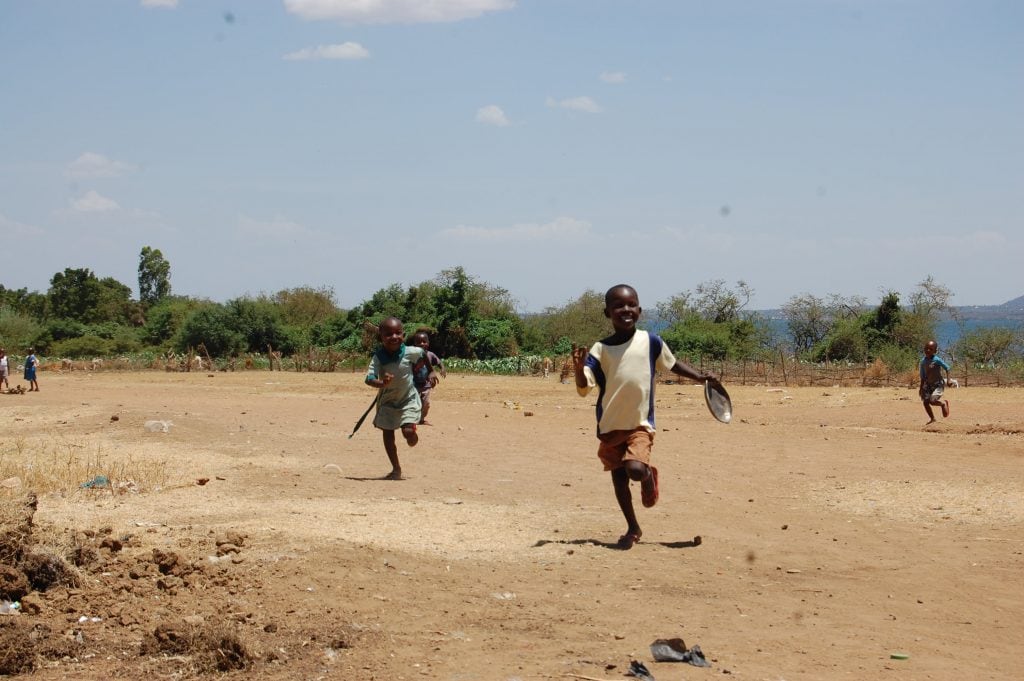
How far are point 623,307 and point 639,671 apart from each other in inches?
112

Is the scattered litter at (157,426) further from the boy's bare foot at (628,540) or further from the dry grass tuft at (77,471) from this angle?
the boy's bare foot at (628,540)

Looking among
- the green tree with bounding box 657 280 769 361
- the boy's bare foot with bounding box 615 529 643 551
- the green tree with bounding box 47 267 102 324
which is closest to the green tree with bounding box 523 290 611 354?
the green tree with bounding box 657 280 769 361

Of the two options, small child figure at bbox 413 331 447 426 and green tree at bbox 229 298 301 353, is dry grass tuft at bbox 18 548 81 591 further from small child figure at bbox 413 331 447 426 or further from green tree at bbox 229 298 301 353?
green tree at bbox 229 298 301 353

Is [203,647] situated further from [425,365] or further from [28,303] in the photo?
[28,303]

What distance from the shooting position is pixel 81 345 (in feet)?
182

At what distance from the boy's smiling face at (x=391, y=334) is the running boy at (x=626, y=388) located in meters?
3.24

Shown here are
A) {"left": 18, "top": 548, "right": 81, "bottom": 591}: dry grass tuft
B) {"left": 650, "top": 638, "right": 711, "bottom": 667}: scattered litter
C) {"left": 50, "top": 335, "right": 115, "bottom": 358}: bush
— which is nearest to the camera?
{"left": 650, "top": 638, "right": 711, "bottom": 667}: scattered litter

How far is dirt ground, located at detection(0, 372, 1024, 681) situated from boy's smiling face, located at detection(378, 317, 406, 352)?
1.30m

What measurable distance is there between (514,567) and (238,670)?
1.88 m

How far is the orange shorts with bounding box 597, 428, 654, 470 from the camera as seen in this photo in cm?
730

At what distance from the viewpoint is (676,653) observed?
5.31m

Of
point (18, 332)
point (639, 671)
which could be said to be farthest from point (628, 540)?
point (18, 332)

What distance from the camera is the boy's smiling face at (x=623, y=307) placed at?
7.33m

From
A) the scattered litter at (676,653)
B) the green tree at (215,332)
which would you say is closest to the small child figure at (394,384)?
the scattered litter at (676,653)
